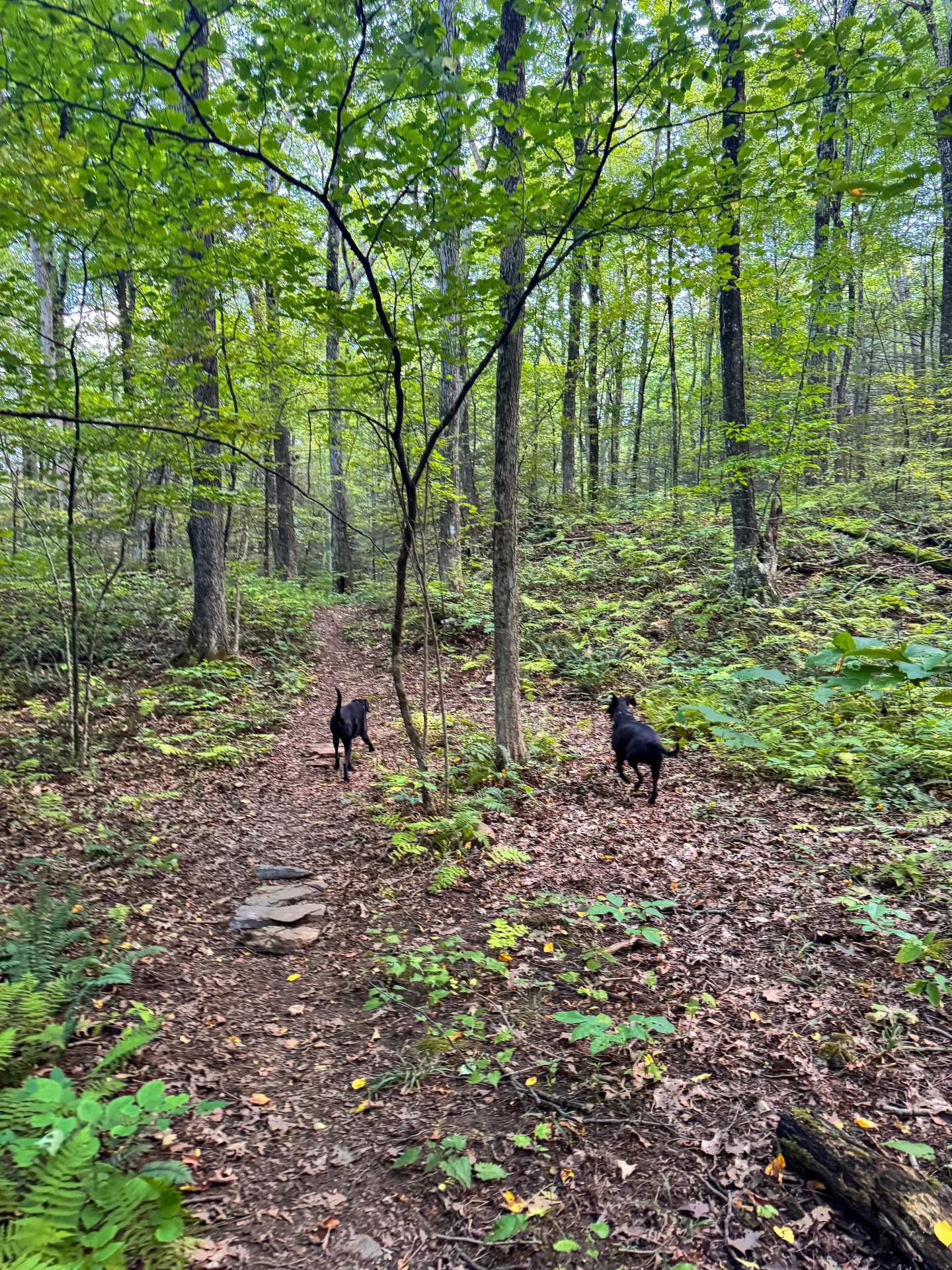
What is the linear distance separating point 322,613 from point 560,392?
9.48m

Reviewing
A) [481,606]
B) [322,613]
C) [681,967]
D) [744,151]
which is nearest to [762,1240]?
[681,967]

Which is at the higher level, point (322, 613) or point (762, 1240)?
point (322, 613)

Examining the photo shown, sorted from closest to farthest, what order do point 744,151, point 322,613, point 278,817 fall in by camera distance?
point 744,151
point 278,817
point 322,613

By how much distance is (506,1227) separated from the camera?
2412 mm

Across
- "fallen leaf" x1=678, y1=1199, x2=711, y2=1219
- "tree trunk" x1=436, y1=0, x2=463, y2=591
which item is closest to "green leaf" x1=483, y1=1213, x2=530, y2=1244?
"fallen leaf" x1=678, y1=1199, x2=711, y2=1219

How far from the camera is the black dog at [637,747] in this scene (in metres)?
6.20

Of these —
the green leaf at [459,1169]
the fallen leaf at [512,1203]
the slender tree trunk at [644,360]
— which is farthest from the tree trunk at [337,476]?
the fallen leaf at [512,1203]

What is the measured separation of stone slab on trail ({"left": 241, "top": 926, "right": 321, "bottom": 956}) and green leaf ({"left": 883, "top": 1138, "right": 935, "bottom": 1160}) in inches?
142

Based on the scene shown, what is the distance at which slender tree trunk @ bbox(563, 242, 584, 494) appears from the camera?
53.2ft

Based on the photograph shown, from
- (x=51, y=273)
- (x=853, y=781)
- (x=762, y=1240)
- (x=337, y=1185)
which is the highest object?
(x=51, y=273)

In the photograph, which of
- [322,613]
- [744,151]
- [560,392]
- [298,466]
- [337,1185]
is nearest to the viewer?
[337,1185]

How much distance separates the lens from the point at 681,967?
3.85m

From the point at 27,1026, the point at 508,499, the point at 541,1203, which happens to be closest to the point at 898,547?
the point at 508,499

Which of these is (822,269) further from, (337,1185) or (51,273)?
(51,273)
